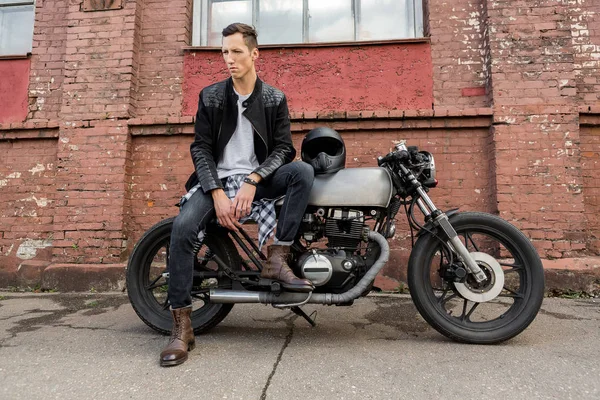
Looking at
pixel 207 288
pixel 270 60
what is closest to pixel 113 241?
pixel 207 288

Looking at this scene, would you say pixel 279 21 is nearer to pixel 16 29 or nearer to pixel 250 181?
pixel 250 181

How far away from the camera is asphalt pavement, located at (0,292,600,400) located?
1.63m

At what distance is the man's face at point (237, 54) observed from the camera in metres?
2.27

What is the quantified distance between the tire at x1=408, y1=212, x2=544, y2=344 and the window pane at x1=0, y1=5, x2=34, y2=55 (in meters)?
5.43

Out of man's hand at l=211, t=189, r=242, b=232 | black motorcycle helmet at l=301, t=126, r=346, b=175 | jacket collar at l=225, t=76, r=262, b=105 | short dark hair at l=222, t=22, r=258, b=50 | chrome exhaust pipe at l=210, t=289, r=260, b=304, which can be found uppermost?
short dark hair at l=222, t=22, r=258, b=50

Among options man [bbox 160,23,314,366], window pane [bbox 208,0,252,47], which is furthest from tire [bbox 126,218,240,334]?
window pane [bbox 208,0,252,47]

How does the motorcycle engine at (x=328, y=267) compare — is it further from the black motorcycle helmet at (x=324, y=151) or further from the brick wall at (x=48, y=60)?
the brick wall at (x=48, y=60)

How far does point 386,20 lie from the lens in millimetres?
4480

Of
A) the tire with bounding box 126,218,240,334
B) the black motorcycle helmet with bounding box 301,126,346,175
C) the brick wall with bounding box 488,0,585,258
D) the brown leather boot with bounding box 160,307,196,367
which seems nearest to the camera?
the brown leather boot with bounding box 160,307,196,367

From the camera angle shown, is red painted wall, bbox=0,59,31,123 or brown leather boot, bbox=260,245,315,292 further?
red painted wall, bbox=0,59,31,123

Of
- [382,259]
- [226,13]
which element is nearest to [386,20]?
[226,13]

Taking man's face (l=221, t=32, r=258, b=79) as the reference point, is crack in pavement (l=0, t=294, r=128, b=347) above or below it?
below

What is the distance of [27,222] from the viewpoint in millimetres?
4285

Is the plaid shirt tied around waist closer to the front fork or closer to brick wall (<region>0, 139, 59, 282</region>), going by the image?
the front fork
